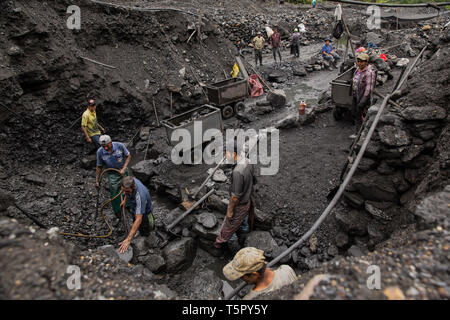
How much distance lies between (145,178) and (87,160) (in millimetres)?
1969

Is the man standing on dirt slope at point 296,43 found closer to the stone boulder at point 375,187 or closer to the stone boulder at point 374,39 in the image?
the stone boulder at point 374,39

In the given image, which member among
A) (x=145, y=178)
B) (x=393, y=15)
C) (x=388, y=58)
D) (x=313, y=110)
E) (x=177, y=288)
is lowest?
(x=177, y=288)

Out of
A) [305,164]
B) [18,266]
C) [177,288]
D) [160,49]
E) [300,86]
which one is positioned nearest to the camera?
[18,266]

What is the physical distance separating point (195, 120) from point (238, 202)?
12.5ft

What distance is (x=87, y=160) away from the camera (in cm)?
743

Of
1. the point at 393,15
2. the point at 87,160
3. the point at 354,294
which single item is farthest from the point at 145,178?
the point at 393,15

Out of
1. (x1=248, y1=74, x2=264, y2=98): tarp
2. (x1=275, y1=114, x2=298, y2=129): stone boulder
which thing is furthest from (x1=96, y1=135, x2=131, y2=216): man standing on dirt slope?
(x1=248, y1=74, x2=264, y2=98): tarp

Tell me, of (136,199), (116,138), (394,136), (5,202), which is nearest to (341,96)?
(394,136)

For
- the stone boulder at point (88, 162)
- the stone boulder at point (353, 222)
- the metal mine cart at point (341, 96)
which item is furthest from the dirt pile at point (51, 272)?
the metal mine cart at point (341, 96)

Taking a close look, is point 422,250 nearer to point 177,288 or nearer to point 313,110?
point 177,288

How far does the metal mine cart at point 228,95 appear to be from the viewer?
9.70 metres

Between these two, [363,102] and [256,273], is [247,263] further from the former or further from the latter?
[363,102]

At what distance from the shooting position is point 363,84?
6320 mm

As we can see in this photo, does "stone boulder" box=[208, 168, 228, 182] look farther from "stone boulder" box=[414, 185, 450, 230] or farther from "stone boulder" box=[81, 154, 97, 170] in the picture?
"stone boulder" box=[414, 185, 450, 230]
